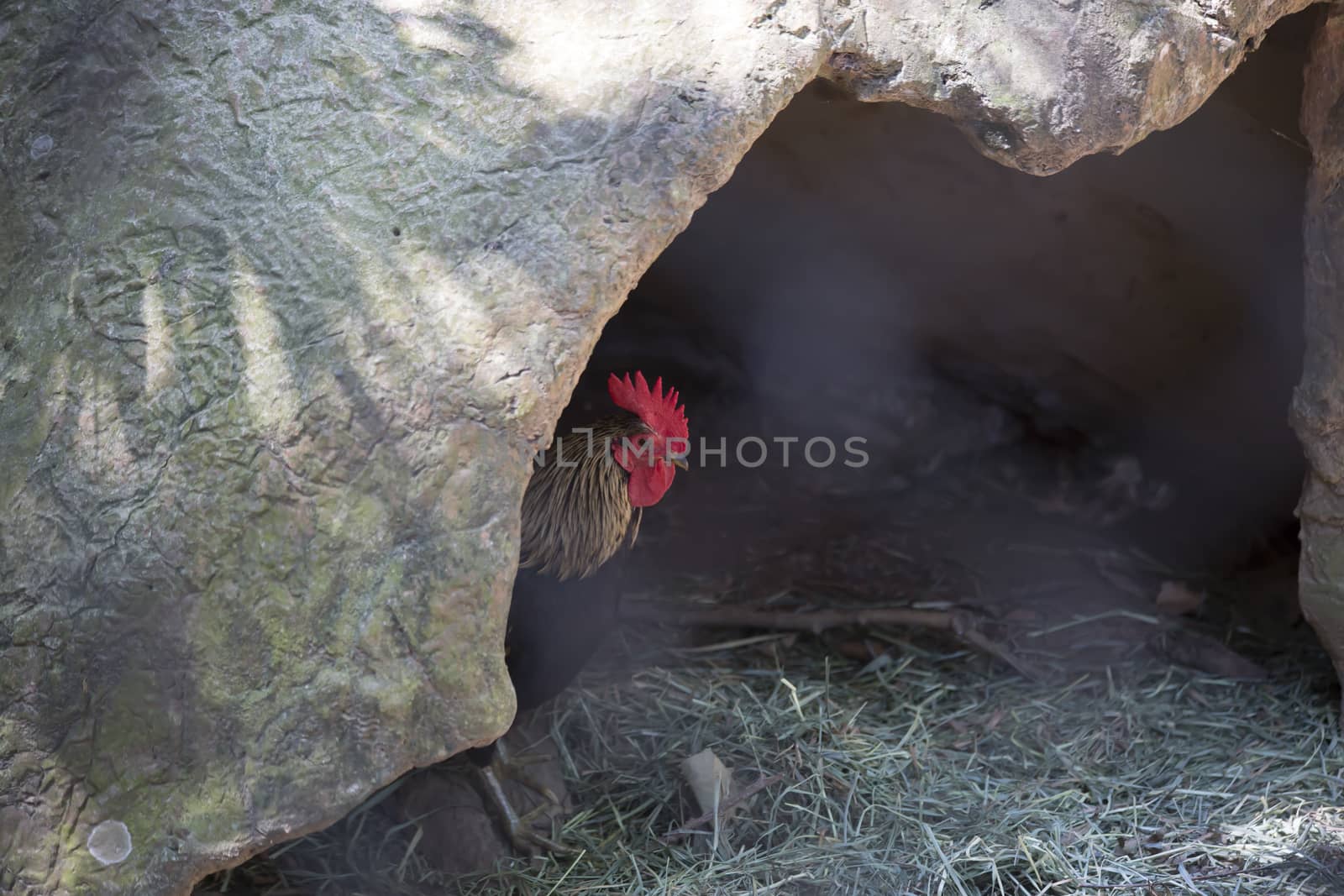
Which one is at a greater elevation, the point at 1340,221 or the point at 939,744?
the point at 1340,221

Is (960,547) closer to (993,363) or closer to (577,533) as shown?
(993,363)

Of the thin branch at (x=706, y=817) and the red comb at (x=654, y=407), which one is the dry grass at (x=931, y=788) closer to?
the thin branch at (x=706, y=817)

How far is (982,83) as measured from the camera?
232 cm

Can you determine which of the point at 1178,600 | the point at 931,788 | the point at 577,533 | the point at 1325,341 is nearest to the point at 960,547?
the point at 1178,600

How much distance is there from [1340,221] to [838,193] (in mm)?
1907

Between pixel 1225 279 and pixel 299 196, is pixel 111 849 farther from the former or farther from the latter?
pixel 1225 279

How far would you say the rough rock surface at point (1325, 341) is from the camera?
2814 mm

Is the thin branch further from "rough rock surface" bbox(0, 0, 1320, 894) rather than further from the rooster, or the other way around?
"rough rock surface" bbox(0, 0, 1320, 894)

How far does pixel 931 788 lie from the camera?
2967mm

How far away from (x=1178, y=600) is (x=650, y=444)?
2.09 metres

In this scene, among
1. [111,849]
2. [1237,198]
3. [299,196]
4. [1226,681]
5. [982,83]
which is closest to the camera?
[111,849]

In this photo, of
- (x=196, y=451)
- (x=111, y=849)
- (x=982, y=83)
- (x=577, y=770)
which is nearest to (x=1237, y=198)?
(x=982, y=83)

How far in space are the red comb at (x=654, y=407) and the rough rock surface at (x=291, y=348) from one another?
937mm

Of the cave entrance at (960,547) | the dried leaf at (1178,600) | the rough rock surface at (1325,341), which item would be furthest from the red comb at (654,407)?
the dried leaf at (1178,600)
